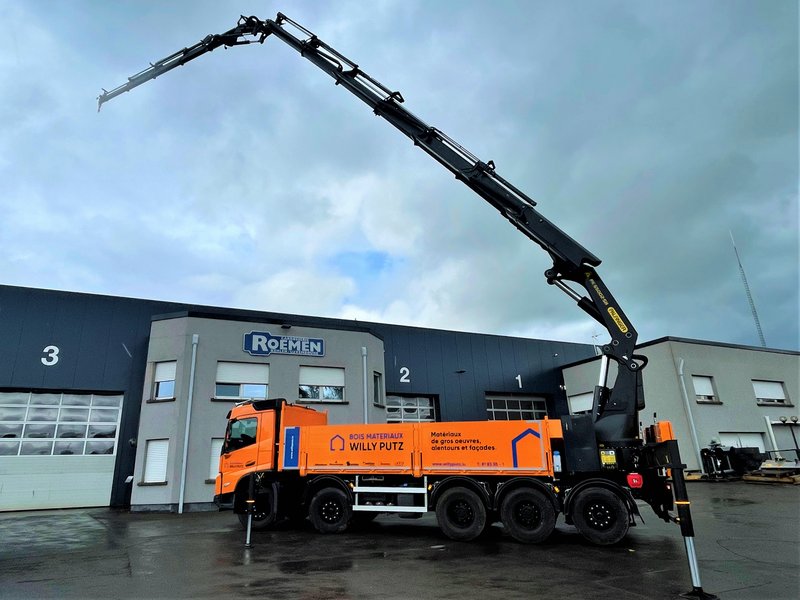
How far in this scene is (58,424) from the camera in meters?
19.9

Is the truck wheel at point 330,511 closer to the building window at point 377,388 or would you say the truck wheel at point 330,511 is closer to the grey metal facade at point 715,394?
the building window at point 377,388

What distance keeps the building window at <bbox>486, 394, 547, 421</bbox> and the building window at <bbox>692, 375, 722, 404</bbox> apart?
358 inches

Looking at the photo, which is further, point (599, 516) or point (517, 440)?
point (517, 440)

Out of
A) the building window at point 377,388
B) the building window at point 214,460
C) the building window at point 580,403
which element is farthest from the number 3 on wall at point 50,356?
the building window at point 580,403

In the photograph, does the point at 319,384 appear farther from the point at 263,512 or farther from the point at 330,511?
the point at 330,511

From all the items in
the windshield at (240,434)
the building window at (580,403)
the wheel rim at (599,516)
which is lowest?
the wheel rim at (599,516)

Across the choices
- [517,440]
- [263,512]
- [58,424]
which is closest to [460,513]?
[517,440]

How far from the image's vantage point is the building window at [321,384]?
815 inches

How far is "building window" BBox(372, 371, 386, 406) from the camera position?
74.0 feet

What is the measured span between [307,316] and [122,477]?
10.9 m

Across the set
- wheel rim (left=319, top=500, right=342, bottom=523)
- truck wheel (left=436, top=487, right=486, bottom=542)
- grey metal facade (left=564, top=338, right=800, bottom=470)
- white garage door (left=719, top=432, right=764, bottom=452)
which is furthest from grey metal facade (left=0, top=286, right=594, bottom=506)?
white garage door (left=719, top=432, right=764, bottom=452)

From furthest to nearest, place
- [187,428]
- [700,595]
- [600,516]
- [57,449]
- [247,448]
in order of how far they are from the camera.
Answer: [57,449] → [187,428] → [247,448] → [600,516] → [700,595]

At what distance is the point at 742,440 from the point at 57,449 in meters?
31.5

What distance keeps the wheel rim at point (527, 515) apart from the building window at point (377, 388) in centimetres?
1306
